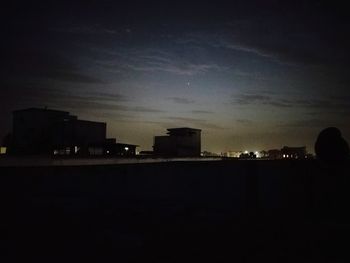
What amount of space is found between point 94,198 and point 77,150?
35.1 m

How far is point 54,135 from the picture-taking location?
154 feet

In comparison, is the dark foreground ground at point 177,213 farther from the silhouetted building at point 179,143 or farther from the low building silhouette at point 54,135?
the silhouetted building at point 179,143

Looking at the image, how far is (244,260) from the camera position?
23.9ft

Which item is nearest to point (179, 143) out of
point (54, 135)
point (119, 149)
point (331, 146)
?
point (119, 149)

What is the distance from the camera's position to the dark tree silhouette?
1262 cm

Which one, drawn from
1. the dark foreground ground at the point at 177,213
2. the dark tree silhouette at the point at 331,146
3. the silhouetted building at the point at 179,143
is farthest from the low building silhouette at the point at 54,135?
the dark tree silhouette at the point at 331,146

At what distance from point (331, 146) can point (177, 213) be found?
19.6 ft

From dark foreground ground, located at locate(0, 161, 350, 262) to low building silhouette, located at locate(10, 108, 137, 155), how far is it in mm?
34008

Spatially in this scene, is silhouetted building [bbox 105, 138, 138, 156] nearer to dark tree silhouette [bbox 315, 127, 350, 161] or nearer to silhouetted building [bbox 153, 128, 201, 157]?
silhouetted building [bbox 153, 128, 201, 157]

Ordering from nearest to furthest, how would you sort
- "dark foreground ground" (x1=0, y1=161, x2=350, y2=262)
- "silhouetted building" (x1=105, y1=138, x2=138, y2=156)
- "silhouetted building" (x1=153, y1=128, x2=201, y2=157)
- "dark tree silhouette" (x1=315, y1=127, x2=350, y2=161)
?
"dark foreground ground" (x1=0, y1=161, x2=350, y2=262) → "dark tree silhouette" (x1=315, y1=127, x2=350, y2=161) → "silhouetted building" (x1=105, y1=138, x2=138, y2=156) → "silhouetted building" (x1=153, y1=128, x2=201, y2=157)

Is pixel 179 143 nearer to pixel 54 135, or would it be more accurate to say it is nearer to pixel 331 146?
pixel 54 135

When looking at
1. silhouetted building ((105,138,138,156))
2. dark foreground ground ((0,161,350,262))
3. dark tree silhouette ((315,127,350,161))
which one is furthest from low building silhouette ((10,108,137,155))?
dark tree silhouette ((315,127,350,161))

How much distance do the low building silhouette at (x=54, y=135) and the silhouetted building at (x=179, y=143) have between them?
10726 millimetres

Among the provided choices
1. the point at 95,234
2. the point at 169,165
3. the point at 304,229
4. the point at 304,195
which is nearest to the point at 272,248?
the point at 304,229
